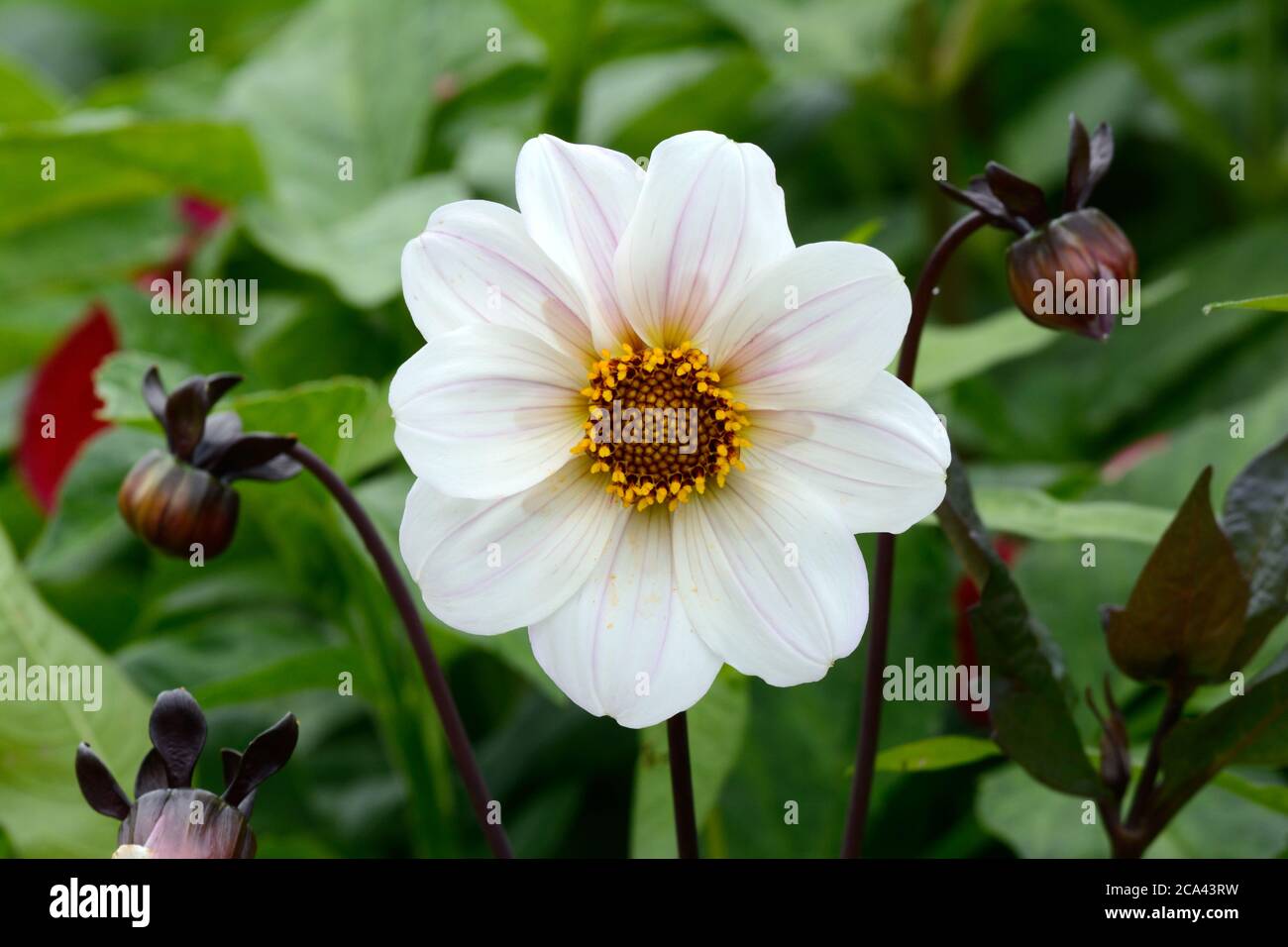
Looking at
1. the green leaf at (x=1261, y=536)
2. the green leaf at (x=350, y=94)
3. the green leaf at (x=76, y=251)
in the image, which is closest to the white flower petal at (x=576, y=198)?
the green leaf at (x=1261, y=536)

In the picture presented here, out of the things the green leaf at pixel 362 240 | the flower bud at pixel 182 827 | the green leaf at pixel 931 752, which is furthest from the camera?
the green leaf at pixel 362 240

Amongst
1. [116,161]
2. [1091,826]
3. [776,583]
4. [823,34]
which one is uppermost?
[823,34]

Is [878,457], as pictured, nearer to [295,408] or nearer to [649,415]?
[649,415]

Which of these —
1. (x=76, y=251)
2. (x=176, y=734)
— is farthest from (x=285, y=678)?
(x=76, y=251)

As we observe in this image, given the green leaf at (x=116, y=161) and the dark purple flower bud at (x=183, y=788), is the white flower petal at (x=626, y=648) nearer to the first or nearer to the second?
the dark purple flower bud at (x=183, y=788)

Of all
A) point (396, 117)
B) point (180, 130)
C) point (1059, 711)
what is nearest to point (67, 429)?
point (180, 130)

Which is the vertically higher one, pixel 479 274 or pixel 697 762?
pixel 479 274
